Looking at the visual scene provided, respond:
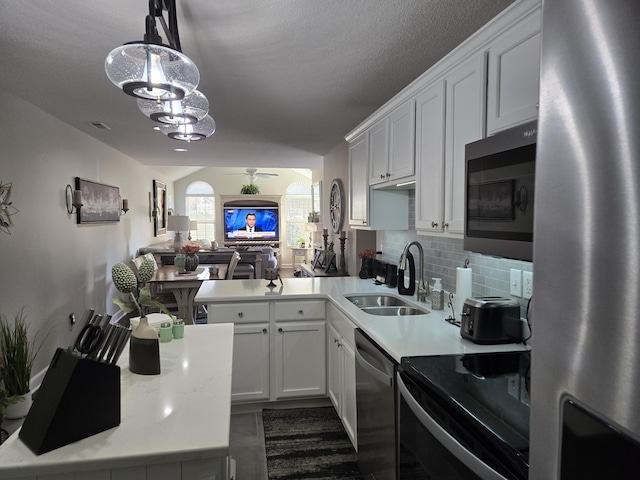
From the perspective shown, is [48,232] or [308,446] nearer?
[308,446]

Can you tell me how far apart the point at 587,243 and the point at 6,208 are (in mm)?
3558

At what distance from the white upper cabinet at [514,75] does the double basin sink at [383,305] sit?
1.30 m

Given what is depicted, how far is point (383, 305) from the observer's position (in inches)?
115

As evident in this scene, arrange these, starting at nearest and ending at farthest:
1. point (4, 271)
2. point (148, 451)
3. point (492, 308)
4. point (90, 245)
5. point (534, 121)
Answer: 1. point (148, 451)
2. point (534, 121)
3. point (492, 308)
4. point (4, 271)
5. point (90, 245)

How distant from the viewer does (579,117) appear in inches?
18.1

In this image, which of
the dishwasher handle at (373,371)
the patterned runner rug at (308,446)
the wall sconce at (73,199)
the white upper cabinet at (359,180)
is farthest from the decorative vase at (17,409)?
the white upper cabinet at (359,180)

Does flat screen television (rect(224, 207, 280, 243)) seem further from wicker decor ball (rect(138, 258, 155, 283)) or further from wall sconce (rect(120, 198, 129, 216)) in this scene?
wicker decor ball (rect(138, 258, 155, 283))

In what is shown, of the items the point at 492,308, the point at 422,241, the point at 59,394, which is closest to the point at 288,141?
the point at 422,241

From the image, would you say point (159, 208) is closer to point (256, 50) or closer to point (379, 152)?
point (379, 152)

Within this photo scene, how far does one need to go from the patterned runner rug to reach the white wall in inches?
84.8

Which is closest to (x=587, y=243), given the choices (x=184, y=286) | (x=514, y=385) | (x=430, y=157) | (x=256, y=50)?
(x=514, y=385)

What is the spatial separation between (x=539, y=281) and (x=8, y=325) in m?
3.56

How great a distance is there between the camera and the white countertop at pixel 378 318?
1.69m

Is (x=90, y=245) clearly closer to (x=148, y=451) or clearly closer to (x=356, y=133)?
(x=356, y=133)
